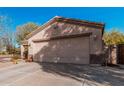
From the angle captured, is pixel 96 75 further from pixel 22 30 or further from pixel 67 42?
pixel 22 30

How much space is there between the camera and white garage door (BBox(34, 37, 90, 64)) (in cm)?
1384

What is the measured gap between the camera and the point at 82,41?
13.9 metres

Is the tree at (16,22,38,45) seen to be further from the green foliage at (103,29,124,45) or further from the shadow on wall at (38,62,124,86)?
the shadow on wall at (38,62,124,86)

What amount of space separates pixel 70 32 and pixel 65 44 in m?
1.23

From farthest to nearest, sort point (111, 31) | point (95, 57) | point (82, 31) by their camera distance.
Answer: point (111, 31), point (82, 31), point (95, 57)

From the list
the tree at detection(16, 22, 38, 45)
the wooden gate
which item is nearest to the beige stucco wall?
the wooden gate

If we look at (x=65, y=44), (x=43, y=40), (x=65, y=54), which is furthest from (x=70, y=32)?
(x=43, y=40)

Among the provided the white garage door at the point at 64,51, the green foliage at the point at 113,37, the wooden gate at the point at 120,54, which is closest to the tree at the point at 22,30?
the green foliage at the point at 113,37

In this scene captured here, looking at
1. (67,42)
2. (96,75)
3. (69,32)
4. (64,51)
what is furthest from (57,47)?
(96,75)

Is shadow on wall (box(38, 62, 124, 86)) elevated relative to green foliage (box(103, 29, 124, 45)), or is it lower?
lower

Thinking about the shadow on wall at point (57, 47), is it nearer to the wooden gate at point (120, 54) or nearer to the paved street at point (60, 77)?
the wooden gate at point (120, 54)

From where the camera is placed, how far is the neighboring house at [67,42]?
13.4 meters

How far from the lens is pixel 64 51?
1489 cm
